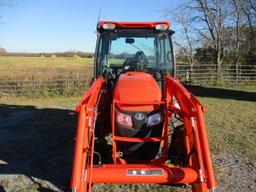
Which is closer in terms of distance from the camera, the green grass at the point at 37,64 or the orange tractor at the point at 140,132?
the orange tractor at the point at 140,132

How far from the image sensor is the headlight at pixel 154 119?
438cm

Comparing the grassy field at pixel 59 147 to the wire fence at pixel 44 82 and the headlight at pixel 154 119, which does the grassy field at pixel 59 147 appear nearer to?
the headlight at pixel 154 119

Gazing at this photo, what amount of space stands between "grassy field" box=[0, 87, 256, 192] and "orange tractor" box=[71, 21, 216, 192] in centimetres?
66

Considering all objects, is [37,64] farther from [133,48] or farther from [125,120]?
[125,120]

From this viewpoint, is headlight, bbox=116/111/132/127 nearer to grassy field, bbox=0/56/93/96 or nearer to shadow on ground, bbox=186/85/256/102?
shadow on ground, bbox=186/85/256/102

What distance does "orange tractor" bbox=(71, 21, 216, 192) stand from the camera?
12.2 feet

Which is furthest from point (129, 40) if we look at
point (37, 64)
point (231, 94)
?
point (37, 64)

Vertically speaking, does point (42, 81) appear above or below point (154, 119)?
below

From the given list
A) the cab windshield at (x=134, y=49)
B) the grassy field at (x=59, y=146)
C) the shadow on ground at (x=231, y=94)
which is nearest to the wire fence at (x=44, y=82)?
the shadow on ground at (x=231, y=94)

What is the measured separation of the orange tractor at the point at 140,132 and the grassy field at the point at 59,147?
0.66m

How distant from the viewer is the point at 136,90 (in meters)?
4.55

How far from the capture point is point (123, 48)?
652 centimetres

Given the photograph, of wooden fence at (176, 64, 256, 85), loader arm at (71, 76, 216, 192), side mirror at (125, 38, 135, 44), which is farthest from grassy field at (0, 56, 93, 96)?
loader arm at (71, 76, 216, 192)

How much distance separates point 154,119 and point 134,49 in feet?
7.87
